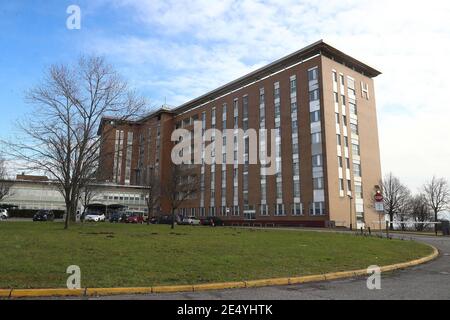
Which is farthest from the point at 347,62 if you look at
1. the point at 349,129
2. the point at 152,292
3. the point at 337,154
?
the point at 152,292

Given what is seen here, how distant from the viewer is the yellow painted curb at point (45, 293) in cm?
777

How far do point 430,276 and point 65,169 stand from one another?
82.2 ft

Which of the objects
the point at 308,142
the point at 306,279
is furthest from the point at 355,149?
the point at 306,279

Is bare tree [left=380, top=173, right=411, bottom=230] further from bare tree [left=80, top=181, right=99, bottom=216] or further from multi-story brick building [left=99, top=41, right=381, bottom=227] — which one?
bare tree [left=80, top=181, right=99, bottom=216]

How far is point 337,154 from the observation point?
5756 cm

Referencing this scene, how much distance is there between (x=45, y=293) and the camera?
310 inches

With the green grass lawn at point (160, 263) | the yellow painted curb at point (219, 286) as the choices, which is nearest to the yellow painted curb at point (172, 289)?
the yellow painted curb at point (219, 286)

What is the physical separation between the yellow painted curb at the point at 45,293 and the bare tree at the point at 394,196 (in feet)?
208

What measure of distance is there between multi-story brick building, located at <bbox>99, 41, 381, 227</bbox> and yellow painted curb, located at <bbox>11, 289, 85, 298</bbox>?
138 feet

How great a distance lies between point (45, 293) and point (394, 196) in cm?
6998

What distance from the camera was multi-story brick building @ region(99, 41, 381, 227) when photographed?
5678 centimetres

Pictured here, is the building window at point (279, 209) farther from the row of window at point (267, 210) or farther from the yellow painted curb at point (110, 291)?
the yellow painted curb at point (110, 291)

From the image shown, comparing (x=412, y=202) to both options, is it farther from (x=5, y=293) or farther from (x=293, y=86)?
(x=5, y=293)

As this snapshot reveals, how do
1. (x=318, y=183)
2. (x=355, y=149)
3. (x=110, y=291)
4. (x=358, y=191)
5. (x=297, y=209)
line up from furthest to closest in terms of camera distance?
1. (x=355, y=149)
2. (x=297, y=209)
3. (x=358, y=191)
4. (x=318, y=183)
5. (x=110, y=291)
